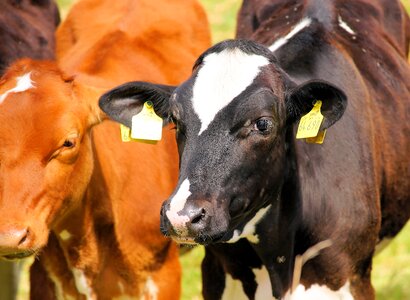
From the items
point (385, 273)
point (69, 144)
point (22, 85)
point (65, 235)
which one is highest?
point (22, 85)

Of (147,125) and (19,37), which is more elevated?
(147,125)

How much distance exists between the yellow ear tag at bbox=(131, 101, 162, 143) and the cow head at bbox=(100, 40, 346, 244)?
0.06 metres

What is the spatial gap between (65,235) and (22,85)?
0.90 meters

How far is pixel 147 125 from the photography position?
5285 mm

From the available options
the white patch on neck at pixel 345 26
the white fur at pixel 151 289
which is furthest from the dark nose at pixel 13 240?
the white patch on neck at pixel 345 26

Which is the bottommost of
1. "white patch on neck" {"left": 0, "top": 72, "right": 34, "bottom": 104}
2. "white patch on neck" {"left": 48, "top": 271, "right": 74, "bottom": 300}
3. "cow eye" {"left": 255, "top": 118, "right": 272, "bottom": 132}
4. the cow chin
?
"white patch on neck" {"left": 48, "top": 271, "right": 74, "bottom": 300}

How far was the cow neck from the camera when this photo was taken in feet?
17.0

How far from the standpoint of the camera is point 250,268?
534 cm

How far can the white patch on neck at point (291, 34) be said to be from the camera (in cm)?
592

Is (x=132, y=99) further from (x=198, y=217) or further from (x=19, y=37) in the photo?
(x=19, y=37)

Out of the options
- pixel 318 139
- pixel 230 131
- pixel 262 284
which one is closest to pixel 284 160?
pixel 318 139

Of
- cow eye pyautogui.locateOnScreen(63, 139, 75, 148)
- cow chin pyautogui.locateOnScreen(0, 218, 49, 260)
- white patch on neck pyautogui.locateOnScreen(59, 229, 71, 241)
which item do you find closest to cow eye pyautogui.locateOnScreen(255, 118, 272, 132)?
cow eye pyautogui.locateOnScreen(63, 139, 75, 148)

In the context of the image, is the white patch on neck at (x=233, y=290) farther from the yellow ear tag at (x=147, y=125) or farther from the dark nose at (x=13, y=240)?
the dark nose at (x=13, y=240)

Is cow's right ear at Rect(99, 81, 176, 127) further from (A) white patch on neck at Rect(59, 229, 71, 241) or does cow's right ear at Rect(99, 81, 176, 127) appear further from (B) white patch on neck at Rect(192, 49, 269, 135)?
(A) white patch on neck at Rect(59, 229, 71, 241)
